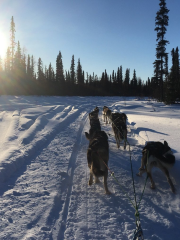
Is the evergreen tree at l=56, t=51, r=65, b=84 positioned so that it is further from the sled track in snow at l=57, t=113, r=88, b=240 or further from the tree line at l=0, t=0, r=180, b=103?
the sled track in snow at l=57, t=113, r=88, b=240

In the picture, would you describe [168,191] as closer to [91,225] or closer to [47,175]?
[91,225]

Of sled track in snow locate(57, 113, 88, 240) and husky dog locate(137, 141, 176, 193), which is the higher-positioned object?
husky dog locate(137, 141, 176, 193)

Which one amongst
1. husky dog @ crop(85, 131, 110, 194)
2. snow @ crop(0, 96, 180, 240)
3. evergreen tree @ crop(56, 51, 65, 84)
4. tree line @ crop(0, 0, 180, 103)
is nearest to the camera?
snow @ crop(0, 96, 180, 240)

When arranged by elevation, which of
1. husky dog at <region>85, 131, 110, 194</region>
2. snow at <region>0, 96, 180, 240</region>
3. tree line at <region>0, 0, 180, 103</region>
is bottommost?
snow at <region>0, 96, 180, 240</region>

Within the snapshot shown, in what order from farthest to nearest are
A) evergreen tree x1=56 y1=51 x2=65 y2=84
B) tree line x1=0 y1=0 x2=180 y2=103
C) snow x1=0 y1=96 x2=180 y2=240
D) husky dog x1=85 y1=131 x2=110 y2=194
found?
1. evergreen tree x1=56 y1=51 x2=65 y2=84
2. tree line x1=0 y1=0 x2=180 y2=103
3. husky dog x1=85 y1=131 x2=110 y2=194
4. snow x1=0 y1=96 x2=180 y2=240

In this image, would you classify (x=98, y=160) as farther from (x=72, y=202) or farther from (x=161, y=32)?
(x=161, y=32)

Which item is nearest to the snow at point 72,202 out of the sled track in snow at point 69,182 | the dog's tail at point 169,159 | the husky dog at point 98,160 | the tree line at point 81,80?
the sled track in snow at point 69,182

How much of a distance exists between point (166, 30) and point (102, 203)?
74.8 feet

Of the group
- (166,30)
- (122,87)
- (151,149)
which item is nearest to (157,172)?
(151,149)

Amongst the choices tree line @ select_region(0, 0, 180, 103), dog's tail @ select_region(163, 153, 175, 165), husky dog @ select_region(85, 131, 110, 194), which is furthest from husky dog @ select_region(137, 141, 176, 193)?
tree line @ select_region(0, 0, 180, 103)

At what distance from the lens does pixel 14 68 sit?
37156 mm

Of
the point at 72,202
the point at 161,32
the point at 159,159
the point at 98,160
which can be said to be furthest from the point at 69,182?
the point at 161,32

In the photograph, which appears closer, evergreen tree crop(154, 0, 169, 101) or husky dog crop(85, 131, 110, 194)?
husky dog crop(85, 131, 110, 194)

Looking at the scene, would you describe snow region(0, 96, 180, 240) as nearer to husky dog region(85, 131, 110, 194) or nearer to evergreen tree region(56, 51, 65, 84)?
husky dog region(85, 131, 110, 194)
